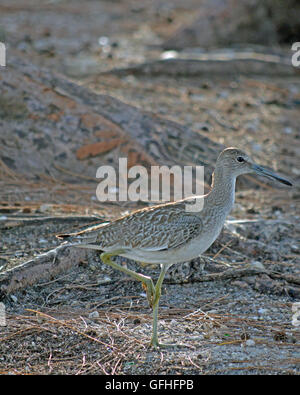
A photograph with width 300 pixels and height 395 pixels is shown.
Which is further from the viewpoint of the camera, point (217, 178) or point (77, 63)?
point (77, 63)

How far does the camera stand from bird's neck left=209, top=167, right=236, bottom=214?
520 cm

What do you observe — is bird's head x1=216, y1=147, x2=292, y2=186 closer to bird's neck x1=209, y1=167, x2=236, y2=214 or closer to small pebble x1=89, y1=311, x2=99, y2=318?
bird's neck x1=209, y1=167, x2=236, y2=214

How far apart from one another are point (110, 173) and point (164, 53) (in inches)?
233

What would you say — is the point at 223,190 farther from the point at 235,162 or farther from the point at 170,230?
the point at 170,230

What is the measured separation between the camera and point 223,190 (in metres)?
5.25

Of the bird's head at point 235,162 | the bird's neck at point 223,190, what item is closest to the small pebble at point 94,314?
the bird's neck at point 223,190

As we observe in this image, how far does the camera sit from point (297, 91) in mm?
12930

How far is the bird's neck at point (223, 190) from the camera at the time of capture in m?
5.20

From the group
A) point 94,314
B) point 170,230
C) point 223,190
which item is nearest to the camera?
point 170,230

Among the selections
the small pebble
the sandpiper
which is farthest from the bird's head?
the small pebble

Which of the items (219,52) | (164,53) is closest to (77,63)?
(164,53)

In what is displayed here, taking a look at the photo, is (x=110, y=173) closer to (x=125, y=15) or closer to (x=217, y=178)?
(x=217, y=178)

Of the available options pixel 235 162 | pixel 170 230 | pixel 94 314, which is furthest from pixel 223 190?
pixel 94 314
